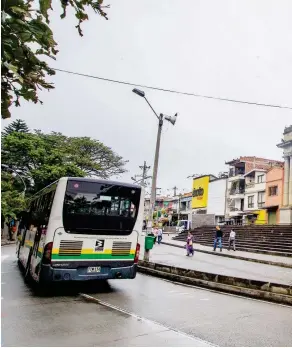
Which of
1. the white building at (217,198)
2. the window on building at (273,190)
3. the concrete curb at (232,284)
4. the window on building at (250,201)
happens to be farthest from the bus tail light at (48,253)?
the white building at (217,198)

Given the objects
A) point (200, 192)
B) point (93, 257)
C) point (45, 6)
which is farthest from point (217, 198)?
point (45, 6)

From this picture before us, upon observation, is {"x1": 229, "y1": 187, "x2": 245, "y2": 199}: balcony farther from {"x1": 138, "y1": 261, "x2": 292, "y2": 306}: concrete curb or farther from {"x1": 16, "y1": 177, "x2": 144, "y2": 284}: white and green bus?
{"x1": 16, "y1": 177, "x2": 144, "y2": 284}: white and green bus

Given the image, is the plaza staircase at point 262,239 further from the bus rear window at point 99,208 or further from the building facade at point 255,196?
the bus rear window at point 99,208

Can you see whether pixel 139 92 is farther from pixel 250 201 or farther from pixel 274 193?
pixel 250 201

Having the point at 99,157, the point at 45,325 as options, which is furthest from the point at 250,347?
the point at 99,157

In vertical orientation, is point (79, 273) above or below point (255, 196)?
below

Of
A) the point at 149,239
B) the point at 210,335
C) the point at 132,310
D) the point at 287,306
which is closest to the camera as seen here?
the point at 210,335

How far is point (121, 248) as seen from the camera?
964 cm

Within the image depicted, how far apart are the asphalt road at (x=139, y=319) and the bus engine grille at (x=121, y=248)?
1.06 m

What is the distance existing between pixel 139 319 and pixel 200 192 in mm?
63177

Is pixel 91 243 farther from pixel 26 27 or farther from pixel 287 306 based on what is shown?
pixel 26 27

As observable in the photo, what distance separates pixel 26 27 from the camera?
283cm

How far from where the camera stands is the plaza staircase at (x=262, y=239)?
27461 millimetres

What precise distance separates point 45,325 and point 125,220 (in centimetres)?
417
